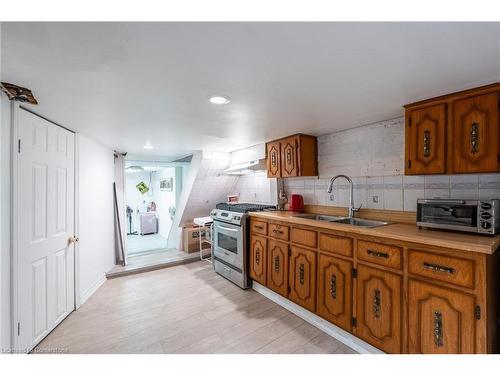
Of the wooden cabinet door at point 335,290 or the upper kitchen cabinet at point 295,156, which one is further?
the upper kitchen cabinet at point 295,156

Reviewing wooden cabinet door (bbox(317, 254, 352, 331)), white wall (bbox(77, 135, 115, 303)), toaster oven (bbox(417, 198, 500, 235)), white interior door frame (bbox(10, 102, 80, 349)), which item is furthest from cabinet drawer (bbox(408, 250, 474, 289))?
white wall (bbox(77, 135, 115, 303))

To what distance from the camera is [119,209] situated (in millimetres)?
3814

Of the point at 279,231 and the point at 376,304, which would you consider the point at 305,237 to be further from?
the point at 376,304

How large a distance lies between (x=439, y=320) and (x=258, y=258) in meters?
1.78

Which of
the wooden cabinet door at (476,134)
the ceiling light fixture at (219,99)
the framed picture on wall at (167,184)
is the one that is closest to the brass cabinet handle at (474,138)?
the wooden cabinet door at (476,134)

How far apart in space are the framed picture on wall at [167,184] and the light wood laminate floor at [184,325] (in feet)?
10.1

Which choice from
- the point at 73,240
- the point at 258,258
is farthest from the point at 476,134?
the point at 73,240

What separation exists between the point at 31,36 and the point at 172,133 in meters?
1.76

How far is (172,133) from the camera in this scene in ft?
8.77

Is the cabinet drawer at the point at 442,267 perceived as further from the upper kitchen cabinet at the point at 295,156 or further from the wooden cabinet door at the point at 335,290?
the upper kitchen cabinet at the point at 295,156

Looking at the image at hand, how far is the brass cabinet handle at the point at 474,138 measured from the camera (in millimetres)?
1485

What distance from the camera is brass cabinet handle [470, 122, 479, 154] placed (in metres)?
1.49

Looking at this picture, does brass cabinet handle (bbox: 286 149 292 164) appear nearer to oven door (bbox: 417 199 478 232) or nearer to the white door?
oven door (bbox: 417 199 478 232)

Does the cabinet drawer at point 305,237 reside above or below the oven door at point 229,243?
above
